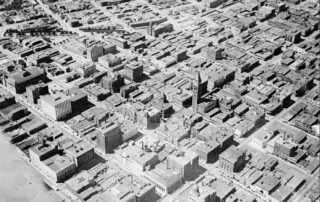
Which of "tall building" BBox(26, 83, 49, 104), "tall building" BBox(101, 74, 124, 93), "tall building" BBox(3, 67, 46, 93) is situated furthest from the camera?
"tall building" BBox(101, 74, 124, 93)

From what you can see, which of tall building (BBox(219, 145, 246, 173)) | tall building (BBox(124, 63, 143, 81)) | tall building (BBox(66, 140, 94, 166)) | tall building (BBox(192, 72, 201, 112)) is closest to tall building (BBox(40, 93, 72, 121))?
tall building (BBox(66, 140, 94, 166))

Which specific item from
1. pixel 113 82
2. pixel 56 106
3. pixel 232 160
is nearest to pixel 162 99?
pixel 113 82

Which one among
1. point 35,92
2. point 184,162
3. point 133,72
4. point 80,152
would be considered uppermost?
point 133,72

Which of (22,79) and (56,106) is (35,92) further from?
(56,106)

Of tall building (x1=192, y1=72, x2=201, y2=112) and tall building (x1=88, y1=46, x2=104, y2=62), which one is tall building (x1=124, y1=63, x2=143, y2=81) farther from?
tall building (x1=192, y1=72, x2=201, y2=112)

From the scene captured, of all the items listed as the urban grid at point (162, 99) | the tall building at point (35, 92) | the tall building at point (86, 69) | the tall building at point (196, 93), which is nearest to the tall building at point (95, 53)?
the urban grid at point (162, 99)
